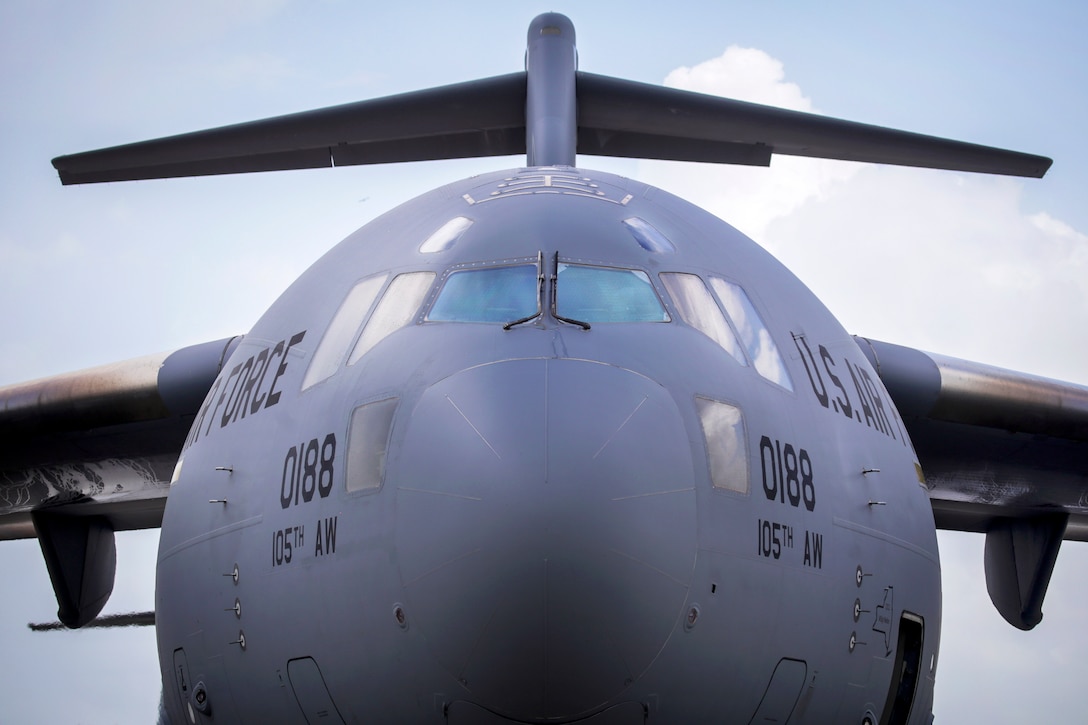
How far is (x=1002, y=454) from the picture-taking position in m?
8.91

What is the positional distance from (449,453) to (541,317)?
2.34 feet

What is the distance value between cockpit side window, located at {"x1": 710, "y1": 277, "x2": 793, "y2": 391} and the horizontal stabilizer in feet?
12.5

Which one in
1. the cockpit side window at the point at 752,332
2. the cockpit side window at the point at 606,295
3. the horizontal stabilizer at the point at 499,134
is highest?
the horizontal stabilizer at the point at 499,134

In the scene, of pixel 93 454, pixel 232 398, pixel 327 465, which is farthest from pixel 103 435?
pixel 327 465

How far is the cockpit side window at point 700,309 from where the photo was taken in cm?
428

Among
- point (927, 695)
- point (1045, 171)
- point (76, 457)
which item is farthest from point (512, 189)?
point (76, 457)

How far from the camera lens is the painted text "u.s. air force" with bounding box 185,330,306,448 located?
4.79 m

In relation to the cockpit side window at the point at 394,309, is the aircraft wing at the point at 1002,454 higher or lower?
lower

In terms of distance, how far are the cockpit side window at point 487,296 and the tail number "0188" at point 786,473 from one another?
970 mm

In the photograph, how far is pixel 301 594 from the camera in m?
3.90

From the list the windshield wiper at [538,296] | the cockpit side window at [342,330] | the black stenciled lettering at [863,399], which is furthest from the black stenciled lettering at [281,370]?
the black stenciled lettering at [863,399]

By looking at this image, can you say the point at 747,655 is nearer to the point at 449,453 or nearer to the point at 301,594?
the point at 449,453

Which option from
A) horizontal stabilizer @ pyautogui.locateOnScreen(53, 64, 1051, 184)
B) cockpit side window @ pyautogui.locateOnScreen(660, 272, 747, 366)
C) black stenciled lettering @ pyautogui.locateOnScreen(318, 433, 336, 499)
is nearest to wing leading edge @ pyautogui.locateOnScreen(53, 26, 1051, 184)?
horizontal stabilizer @ pyautogui.locateOnScreen(53, 64, 1051, 184)

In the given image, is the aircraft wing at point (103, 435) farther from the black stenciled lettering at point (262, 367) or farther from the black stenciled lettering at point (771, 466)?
the black stenciled lettering at point (771, 466)
